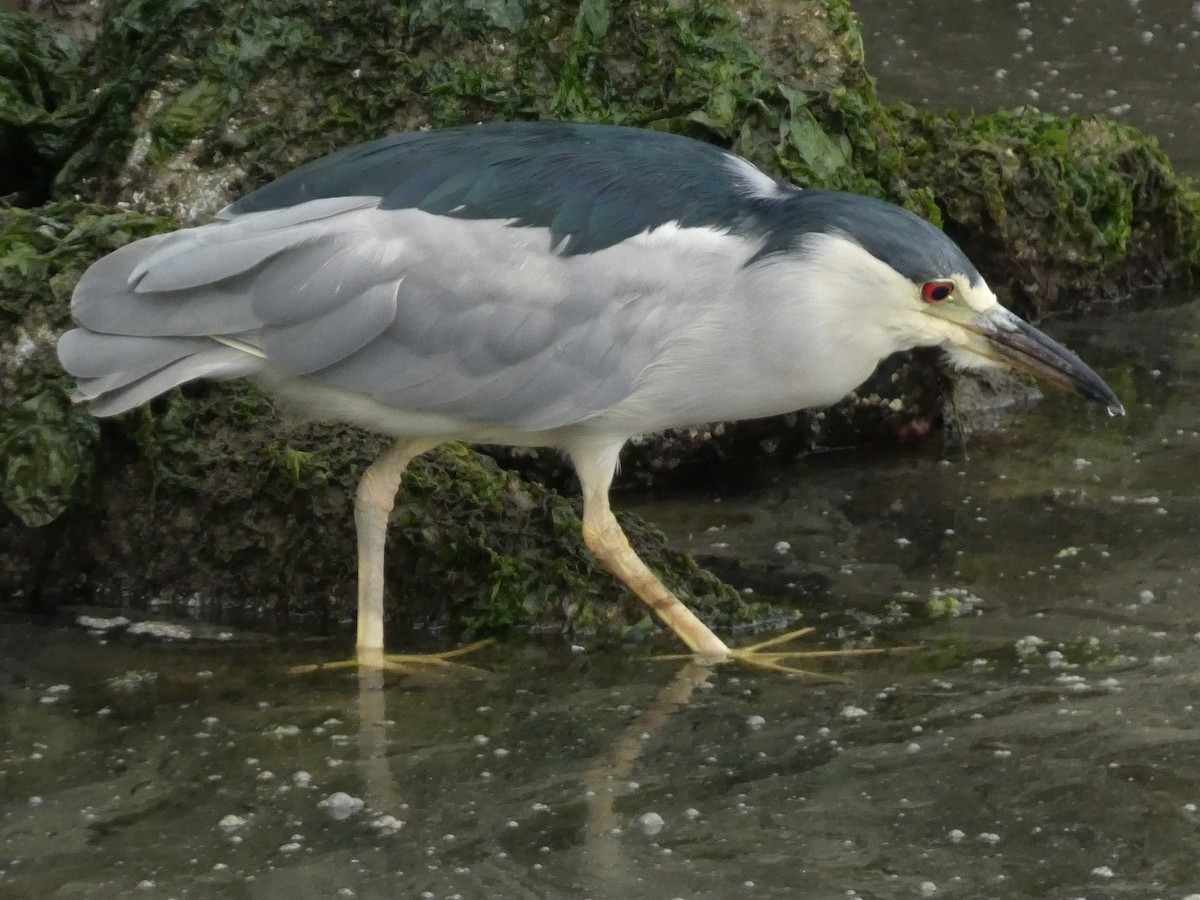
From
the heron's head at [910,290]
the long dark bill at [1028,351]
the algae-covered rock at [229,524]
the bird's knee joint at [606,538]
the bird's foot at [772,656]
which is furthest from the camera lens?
the algae-covered rock at [229,524]

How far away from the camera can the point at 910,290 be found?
13.9 ft

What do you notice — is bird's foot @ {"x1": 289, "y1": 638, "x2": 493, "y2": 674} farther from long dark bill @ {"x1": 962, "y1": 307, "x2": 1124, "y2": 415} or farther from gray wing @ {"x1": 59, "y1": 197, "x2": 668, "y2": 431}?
long dark bill @ {"x1": 962, "y1": 307, "x2": 1124, "y2": 415}

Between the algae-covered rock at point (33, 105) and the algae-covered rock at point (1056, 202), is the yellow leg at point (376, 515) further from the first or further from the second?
the algae-covered rock at point (1056, 202)

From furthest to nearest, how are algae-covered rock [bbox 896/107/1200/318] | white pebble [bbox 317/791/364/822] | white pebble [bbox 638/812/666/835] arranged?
algae-covered rock [bbox 896/107/1200/318], white pebble [bbox 317/791/364/822], white pebble [bbox 638/812/666/835]

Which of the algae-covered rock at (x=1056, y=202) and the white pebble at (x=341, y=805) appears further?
the algae-covered rock at (x=1056, y=202)

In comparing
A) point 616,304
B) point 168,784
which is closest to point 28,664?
point 168,784

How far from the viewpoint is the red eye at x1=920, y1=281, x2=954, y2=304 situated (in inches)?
166

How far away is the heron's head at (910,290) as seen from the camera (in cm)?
420

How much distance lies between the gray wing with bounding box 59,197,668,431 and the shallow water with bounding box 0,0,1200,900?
0.73 metres

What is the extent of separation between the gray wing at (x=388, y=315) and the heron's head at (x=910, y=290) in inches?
16.1

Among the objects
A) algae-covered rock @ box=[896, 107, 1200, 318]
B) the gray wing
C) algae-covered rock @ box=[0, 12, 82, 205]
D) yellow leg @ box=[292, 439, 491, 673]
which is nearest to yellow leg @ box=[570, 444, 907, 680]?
the gray wing

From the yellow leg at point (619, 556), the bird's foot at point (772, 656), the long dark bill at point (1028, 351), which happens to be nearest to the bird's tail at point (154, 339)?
the yellow leg at point (619, 556)

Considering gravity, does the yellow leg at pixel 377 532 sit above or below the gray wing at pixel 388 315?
below

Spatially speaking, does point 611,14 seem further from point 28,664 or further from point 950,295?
point 28,664
